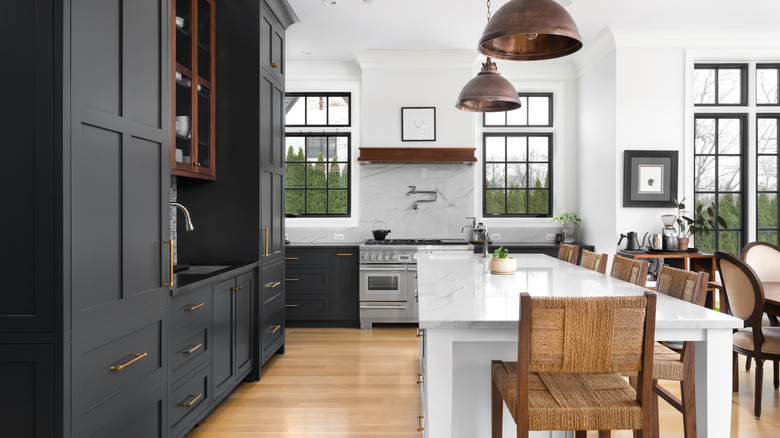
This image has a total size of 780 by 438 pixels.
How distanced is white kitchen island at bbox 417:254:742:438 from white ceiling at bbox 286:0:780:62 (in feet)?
9.14

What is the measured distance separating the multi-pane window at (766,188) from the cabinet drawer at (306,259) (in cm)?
459

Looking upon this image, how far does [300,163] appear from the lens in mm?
5887

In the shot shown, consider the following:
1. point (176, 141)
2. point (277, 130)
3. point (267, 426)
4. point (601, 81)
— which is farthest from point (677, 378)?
point (601, 81)

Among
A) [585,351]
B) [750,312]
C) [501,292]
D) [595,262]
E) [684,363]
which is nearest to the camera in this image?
[585,351]

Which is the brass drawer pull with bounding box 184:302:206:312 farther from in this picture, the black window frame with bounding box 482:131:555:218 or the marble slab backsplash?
the black window frame with bounding box 482:131:555:218

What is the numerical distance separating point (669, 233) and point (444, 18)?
3.02 meters

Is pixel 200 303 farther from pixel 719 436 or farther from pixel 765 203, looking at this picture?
pixel 765 203

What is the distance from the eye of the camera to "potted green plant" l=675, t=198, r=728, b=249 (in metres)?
4.61

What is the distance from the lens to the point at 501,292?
2.22m

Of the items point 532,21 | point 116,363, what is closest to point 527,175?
point 532,21

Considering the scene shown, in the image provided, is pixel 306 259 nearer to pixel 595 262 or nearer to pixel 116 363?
pixel 595 262

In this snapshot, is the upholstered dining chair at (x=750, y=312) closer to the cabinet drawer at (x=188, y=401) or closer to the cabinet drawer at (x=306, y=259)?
the cabinet drawer at (x=188, y=401)

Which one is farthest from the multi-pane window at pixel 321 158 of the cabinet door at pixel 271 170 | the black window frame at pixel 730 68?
the black window frame at pixel 730 68

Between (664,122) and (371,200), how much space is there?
322 cm
